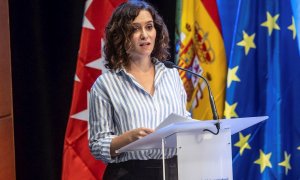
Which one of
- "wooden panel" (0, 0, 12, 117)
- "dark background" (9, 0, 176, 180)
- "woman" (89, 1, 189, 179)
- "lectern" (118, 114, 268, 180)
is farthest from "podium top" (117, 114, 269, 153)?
"dark background" (9, 0, 176, 180)

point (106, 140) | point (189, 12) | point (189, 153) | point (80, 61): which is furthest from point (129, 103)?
point (189, 12)

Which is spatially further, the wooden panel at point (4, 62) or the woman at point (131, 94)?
the wooden panel at point (4, 62)

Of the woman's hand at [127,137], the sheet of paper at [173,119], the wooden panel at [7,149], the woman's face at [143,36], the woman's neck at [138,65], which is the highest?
the woman's face at [143,36]

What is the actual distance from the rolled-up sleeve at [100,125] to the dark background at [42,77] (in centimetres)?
128

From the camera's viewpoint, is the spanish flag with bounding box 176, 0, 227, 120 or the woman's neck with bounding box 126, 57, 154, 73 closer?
the woman's neck with bounding box 126, 57, 154, 73

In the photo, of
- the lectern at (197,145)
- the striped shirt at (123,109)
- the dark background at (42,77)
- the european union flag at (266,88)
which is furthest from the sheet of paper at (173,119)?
the dark background at (42,77)

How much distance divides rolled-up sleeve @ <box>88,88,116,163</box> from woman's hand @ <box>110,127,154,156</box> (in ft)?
0.10

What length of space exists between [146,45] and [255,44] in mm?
1254

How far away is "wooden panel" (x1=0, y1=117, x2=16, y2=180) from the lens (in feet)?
9.14

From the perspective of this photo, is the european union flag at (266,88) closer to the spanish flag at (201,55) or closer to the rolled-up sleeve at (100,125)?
the spanish flag at (201,55)

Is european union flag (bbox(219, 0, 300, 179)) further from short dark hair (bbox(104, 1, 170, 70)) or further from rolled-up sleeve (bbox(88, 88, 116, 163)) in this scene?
rolled-up sleeve (bbox(88, 88, 116, 163))

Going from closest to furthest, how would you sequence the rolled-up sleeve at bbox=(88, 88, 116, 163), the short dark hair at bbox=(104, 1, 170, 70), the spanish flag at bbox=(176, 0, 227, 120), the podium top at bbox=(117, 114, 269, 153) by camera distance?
1. the podium top at bbox=(117, 114, 269, 153)
2. the rolled-up sleeve at bbox=(88, 88, 116, 163)
3. the short dark hair at bbox=(104, 1, 170, 70)
4. the spanish flag at bbox=(176, 0, 227, 120)

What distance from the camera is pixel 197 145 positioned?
5.00 ft

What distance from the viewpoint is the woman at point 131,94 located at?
1.77 m
